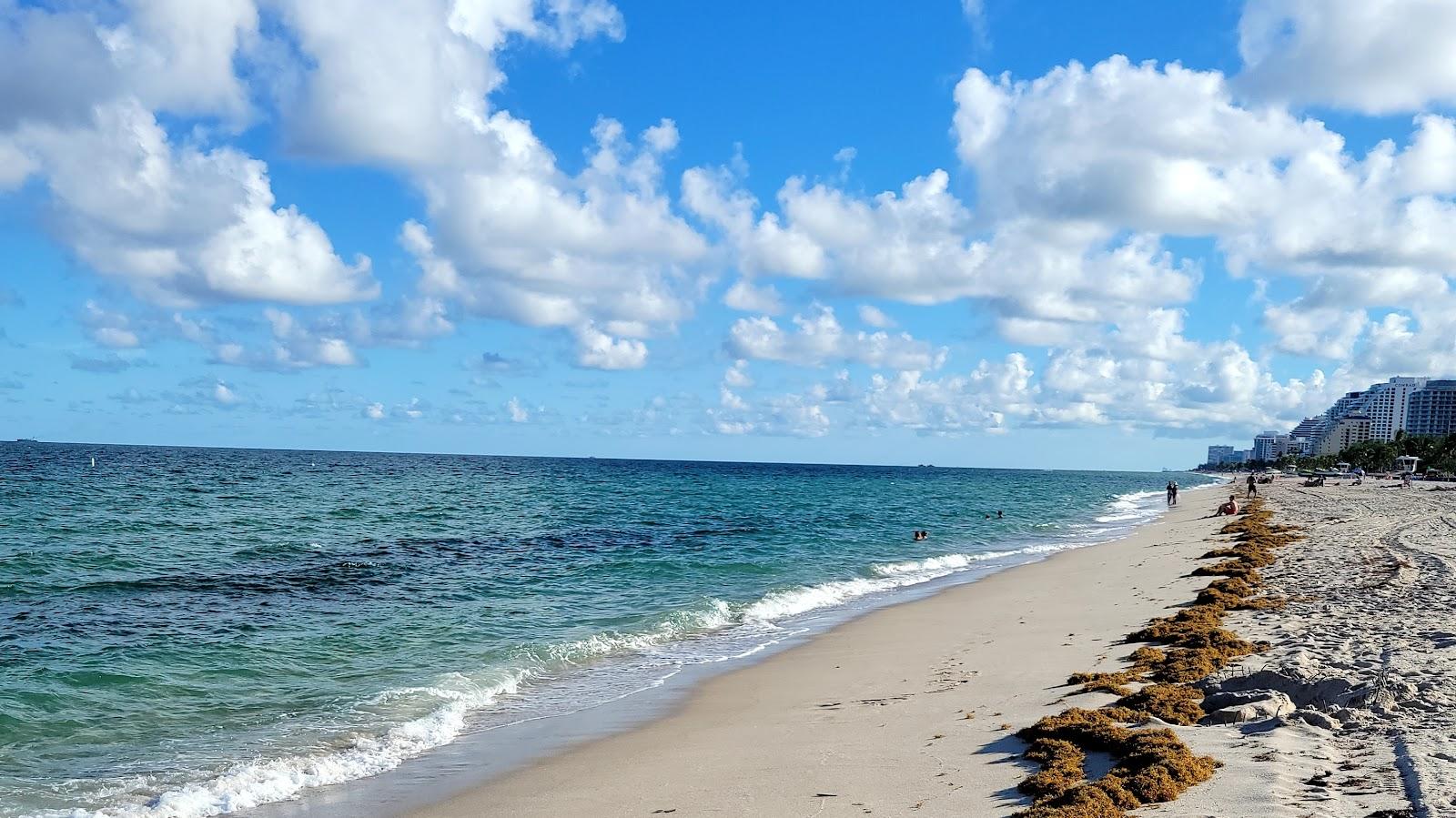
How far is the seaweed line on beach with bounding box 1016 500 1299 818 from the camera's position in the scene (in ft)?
23.5

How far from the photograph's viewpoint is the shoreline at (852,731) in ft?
27.7

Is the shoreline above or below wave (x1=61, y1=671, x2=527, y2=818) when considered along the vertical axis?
above

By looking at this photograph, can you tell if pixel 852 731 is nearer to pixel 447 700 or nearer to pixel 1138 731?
pixel 1138 731

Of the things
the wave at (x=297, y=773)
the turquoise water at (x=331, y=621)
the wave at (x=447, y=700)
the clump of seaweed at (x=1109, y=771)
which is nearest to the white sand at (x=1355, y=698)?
the clump of seaweed at (x=1109, y=771)

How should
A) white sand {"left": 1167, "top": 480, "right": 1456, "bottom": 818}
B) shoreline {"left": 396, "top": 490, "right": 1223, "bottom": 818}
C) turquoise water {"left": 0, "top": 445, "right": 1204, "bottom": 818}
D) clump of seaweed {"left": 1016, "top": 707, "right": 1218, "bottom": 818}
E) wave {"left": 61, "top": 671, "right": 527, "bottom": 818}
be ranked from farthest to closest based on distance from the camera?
turquoise water {"left": 0, "top": 445, "right": 1204, "bottom": 818} → wave {"left": 61, "top": 671, "right": 527, "bottom": 818} → shoreline {"left": 396, "top": 490, "right": 1223, "bottom": 818} → clump of seaweed {"left": 1016, "top": 707, "right": 1218, "bottom": 818} → white sand {"left": 1167, "top": 480, "right": 1456, "bottom": 818}

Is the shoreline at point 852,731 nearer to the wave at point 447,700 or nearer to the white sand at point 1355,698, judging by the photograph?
the wave at point 447,700

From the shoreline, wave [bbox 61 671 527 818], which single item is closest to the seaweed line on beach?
the shoreline

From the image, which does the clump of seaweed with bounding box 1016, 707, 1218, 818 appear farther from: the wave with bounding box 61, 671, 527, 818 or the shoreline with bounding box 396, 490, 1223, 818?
the wave with bounding box 61, 671, 527, 818

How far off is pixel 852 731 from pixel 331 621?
39.9ft

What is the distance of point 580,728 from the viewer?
39.1ft

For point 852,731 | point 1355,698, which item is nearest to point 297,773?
point 852,731

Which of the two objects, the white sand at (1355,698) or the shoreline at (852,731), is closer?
the white sand at (1355,698)

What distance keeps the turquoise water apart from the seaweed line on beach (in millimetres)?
6898

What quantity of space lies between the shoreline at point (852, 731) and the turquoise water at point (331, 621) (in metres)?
1.86
